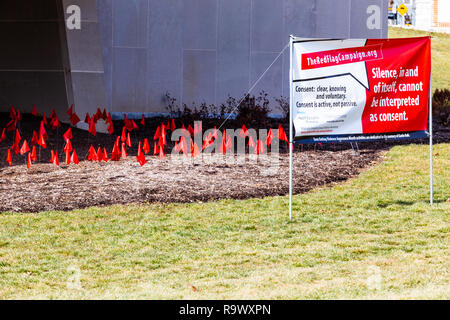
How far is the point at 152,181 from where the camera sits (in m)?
10.5

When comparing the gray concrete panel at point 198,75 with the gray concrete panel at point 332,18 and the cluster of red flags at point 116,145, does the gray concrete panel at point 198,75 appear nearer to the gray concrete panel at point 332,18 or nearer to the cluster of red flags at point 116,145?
the cluster of red flags at point 116,145

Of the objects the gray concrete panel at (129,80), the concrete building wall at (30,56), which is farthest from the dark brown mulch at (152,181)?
the concrete building wall at (30,56)

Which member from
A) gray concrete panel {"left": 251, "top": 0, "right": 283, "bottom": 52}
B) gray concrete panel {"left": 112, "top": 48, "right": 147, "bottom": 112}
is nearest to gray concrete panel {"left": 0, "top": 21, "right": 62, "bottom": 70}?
gray concrete panel {"left": 112, "top": 48, "right": 147, "bottom": 112}

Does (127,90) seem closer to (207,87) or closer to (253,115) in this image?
(207,87)

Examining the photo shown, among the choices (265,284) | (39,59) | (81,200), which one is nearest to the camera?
(265,284)

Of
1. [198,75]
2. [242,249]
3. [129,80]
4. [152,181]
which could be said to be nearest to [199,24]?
[198,75]

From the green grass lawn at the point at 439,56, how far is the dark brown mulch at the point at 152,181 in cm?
1752

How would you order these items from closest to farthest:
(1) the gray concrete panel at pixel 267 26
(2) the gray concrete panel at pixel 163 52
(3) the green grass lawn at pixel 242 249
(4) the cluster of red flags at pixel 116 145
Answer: (3) the green grass lawn at pixel 242 249 → (4) the cluster of red flags at pixel 116 145 → (2) the gray concrete panel at pixel 163 52 → (1) the gray concrete panel at pixel 267 26

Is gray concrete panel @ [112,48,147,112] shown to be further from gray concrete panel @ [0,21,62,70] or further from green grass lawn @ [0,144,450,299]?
green grass lawn @ [0,144,450,299]

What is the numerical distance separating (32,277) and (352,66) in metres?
4.68

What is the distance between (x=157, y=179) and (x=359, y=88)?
141 inches

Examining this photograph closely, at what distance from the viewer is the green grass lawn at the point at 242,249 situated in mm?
5809

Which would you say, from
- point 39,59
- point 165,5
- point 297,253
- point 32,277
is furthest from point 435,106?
point 32,277

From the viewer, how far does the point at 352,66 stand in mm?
8633
